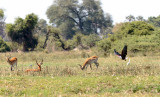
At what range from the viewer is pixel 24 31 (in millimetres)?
33219

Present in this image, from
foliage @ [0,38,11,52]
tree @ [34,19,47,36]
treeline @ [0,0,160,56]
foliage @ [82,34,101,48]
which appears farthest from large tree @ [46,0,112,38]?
foliage @ [0,38,11,52]

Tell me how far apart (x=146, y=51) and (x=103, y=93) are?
15779 mm

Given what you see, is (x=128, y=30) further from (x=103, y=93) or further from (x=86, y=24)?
(x=86, y=24)

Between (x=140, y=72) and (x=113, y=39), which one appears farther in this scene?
(x=113, y=39)

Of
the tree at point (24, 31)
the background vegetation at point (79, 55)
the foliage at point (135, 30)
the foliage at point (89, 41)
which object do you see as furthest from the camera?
the foliage at point (89, 41)

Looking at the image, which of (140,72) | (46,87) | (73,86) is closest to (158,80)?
(140,72)

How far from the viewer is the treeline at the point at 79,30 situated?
25.7 metres

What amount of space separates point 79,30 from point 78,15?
356 centimetres

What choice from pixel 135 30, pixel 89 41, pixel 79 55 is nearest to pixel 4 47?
pixel 89 41

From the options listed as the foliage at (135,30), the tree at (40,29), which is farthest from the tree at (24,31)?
the foliage at (135,30)

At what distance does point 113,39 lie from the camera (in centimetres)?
2911

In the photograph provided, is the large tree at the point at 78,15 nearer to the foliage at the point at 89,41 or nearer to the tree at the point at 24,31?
the foliage at the point at 89,41

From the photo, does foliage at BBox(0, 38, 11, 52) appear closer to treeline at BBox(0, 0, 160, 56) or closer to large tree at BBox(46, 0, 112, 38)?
treeline at BBox(0, 0, 160, 56)

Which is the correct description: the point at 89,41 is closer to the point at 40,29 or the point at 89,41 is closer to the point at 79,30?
the point at 40,29
